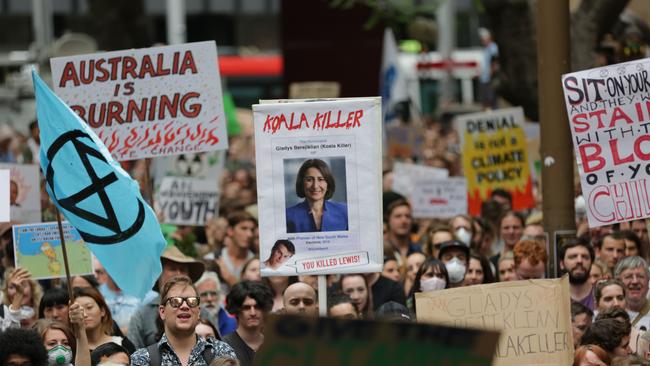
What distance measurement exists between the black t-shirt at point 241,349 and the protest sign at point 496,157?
674 cm

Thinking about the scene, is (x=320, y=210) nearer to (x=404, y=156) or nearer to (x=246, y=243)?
(x=246, y=243)

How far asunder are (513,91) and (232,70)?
2553cm

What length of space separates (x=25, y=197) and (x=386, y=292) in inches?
118

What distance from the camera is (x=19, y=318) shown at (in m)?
9.77

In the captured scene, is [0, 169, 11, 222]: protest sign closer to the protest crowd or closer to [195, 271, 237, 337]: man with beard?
the protest crowd

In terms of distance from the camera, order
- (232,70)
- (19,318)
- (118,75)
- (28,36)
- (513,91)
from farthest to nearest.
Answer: (28,36) → (232,70) → (513,91) → (118,75) → (19,318)

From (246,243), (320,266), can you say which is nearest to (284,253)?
(320,266)

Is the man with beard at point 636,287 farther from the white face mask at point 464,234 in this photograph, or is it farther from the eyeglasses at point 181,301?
the white face mask at point 464,234

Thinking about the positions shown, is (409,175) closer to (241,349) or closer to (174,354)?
(241,349)

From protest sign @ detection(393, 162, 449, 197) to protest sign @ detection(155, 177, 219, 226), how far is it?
8.05 ft

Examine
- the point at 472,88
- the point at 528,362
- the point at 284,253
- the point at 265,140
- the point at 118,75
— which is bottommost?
the point at 528,362

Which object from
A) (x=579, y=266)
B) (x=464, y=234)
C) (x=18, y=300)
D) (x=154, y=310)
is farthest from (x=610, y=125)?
(x=18, y=300)

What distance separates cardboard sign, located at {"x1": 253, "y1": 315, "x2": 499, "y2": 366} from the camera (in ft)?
16.3

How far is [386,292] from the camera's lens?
11.0 m
